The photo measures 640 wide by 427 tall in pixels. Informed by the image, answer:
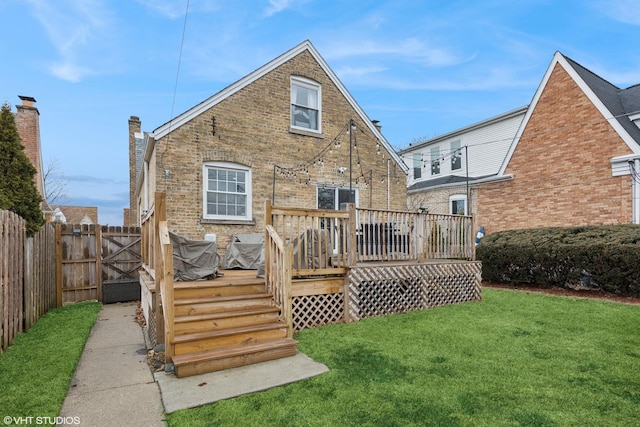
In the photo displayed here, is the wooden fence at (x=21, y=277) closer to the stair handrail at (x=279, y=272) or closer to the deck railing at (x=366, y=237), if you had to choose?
the stair handrail at (x=279, y=272)

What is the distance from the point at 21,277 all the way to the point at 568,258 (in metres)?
11.8

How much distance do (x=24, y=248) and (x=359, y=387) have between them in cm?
609

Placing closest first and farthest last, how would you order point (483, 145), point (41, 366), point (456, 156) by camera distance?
point (41, 366) < point (483, 145) < point (456, 156)

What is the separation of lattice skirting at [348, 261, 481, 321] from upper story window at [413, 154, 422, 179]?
1255cm

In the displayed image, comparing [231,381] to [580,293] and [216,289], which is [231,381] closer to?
[216,289]

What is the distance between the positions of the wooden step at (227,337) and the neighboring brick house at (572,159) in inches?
447

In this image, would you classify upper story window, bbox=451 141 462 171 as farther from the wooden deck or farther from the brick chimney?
the brick chimney

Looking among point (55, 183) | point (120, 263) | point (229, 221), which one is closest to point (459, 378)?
point (229, 221)

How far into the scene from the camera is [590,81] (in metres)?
12.7

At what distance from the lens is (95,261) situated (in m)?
9.07

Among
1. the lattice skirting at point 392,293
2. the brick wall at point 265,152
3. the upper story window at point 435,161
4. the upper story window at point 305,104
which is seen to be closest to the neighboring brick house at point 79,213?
the brick wall at point 265,152

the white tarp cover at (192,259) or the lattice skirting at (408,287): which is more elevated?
the white tarp cover at (192,259)

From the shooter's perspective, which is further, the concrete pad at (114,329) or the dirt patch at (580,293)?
the dirt patch at (580,293)

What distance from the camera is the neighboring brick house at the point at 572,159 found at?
1095cm
